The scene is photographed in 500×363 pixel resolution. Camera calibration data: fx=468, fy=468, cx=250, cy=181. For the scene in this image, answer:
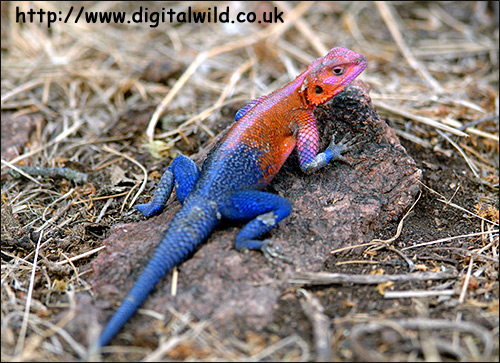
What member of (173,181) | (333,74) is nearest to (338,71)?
(333,74)

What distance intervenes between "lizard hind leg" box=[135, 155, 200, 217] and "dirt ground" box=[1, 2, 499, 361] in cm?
34

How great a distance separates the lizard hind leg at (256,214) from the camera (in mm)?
3552

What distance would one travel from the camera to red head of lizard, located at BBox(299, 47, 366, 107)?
167 inches

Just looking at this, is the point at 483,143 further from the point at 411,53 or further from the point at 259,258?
the point at 259,258

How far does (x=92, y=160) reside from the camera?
5.62m

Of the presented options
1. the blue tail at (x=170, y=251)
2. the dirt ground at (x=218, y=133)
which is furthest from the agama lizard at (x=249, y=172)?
the dirt ground at (x=218, y=133)

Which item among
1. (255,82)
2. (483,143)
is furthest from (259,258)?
(255,82)

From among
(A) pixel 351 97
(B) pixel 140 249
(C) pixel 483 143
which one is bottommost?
(C) pixel 483 143

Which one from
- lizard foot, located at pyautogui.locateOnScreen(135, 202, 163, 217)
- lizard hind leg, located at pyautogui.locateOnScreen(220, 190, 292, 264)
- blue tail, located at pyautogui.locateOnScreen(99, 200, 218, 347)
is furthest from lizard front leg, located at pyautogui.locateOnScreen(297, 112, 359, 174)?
lizard foot, located at pyautogui.locateOnScreen(135, 202, 163, 217)

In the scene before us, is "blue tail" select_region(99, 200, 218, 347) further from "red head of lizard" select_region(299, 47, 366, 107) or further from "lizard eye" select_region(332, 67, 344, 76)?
"lizard eye" select_region(332, 67, 344, 76)

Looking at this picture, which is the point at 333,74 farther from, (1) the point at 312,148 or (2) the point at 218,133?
(2) the point at 218,133

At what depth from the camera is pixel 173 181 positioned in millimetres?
4188

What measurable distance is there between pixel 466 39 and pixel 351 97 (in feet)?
16.6

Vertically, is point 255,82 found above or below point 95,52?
below
